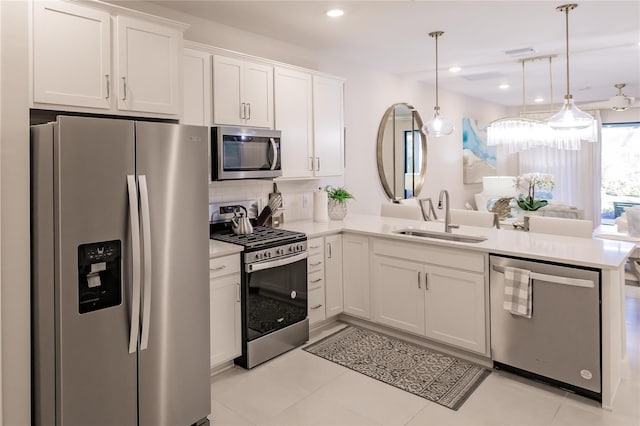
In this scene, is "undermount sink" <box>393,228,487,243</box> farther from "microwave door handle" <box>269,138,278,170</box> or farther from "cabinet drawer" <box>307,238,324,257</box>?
"microwave door handle" <box>269,138,278,170</box>

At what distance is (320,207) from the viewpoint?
4.23 m

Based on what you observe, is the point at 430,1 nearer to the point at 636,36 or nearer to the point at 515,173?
the point at 636,36

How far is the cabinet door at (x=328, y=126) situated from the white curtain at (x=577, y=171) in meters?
6.22

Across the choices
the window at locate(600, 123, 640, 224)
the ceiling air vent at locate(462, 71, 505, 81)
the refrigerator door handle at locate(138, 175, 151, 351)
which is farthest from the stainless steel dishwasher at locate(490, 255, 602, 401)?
the window at locate(600, 123, 640, 224)

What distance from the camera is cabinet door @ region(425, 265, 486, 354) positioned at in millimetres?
3018

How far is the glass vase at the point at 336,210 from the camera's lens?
4359 millimetres

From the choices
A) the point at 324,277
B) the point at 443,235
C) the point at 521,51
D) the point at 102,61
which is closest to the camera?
the point at 102,61

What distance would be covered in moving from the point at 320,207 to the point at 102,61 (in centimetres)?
231

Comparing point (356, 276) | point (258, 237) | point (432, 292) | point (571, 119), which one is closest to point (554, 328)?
point (432, 292)

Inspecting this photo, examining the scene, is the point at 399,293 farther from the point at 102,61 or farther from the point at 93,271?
the point at 102,61

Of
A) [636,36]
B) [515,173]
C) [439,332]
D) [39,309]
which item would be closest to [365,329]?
[439,332]

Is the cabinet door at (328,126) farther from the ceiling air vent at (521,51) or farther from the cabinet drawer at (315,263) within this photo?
the ceiling air vent at (521,51)

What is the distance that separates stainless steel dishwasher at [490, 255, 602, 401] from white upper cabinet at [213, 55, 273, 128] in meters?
2.14

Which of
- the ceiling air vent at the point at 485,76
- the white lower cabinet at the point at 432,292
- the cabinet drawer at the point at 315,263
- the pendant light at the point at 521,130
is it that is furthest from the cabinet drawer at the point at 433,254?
the ceiling air vent at the point at 485,76
